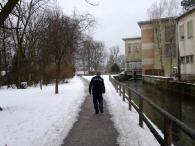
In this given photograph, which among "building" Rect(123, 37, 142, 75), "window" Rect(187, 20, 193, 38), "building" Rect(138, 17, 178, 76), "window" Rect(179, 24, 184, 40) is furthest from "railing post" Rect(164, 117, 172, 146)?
"building" Rect(123, 37, 142, 75)

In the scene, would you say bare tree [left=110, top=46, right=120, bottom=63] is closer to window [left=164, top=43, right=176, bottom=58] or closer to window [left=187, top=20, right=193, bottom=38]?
window [left=164, top=43, right=176, bottom=58]

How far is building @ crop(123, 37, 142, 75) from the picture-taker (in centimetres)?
9351

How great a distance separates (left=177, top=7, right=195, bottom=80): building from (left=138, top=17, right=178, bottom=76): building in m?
22.6

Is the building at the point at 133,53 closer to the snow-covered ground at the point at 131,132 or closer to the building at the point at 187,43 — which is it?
the building at the point at 187,43

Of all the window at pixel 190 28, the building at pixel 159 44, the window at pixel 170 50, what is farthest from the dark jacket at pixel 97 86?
the window at pixel 170 50

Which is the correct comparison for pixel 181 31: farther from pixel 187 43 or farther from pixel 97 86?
pixel 97 86

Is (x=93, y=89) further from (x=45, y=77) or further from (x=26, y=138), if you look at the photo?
(x=45, y=77)

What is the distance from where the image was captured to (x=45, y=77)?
45531mm

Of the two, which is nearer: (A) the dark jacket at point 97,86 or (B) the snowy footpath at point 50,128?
(B) the snowy footpath at point 50,128

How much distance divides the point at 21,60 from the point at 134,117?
28201mm

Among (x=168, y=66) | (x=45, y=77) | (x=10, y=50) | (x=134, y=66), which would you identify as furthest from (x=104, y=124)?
(x=134, y=66)

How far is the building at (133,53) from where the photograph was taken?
93.5 m

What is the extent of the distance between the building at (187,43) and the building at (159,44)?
2258 centimetres

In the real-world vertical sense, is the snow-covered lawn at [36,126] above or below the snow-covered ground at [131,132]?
above
